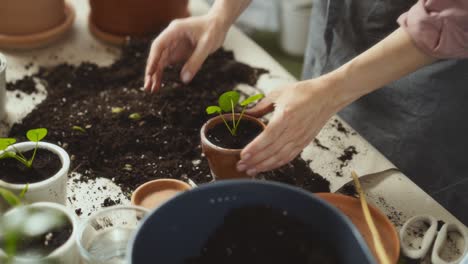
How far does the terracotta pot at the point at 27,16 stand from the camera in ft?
4.51

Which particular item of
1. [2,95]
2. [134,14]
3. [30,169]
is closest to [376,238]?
[30,169]

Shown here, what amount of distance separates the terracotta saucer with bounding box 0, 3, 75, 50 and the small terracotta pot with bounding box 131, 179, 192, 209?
0.68 m

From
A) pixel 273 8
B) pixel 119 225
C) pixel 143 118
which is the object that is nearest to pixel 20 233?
pixel 119 225

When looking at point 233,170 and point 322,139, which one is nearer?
point 233,170

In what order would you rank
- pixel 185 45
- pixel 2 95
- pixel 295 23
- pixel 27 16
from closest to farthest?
pixel 2 95 → pixel 185 45 → pixel 27 16 → pixel 295 23

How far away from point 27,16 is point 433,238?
3.61 feet

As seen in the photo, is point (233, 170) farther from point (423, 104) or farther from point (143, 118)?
point (423, 104)

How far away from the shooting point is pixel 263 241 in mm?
714

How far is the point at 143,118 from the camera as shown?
48.2 inches

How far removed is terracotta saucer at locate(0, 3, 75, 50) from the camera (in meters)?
1.40

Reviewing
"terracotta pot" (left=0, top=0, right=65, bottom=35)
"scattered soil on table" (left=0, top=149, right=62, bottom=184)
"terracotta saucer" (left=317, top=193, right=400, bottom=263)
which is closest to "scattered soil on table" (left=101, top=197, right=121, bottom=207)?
"scattered soil on table" (left=0, top=149, right=62, bottom=184)

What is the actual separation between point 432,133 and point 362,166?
224mm

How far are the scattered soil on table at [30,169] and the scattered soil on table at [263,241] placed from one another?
1.04 feet

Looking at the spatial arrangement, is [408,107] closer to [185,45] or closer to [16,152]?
[185,45]
